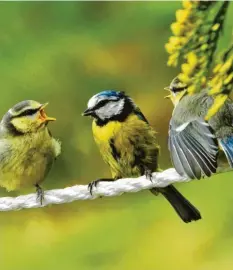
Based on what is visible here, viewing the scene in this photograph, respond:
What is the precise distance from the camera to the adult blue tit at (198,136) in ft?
7.63

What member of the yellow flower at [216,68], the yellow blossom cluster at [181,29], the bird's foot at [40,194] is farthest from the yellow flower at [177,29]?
the bird's foot at [40,194]

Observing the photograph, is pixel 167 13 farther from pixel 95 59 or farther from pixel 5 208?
pixel 5 208

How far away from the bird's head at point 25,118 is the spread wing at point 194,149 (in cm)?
28

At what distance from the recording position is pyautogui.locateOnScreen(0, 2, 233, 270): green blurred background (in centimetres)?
240

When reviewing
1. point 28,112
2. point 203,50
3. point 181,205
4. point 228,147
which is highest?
point 203,50

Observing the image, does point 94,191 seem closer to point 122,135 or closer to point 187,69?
point 122,135

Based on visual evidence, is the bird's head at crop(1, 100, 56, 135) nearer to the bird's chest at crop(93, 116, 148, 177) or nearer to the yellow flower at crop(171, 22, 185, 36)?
the bird's chest at crop(93, 116, 148, 177)

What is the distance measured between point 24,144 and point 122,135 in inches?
8.1

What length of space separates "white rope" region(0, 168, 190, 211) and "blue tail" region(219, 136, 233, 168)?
103 mm

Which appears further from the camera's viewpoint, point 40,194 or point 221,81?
point 40,194

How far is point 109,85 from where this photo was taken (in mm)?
2391

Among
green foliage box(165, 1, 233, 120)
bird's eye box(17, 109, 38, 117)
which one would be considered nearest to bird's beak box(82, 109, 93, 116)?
bird's eye box(17, 109, 38, 117)

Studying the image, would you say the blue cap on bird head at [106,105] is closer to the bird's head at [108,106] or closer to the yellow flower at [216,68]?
the bird's head at [108,106]

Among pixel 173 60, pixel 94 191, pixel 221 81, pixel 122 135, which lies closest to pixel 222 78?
pixel 221 81
